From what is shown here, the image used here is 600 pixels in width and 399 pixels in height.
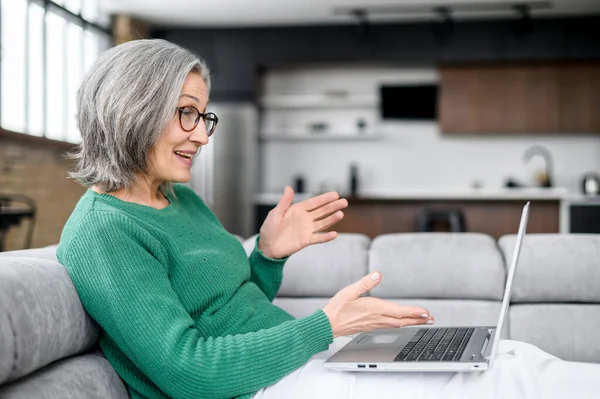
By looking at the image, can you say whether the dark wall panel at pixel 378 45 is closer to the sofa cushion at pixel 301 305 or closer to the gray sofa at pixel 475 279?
the gray sofa at pixel 475 279

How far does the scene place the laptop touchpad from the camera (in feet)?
4.51

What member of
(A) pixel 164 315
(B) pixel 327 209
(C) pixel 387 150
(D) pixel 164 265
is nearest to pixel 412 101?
(C) pixel 387 150

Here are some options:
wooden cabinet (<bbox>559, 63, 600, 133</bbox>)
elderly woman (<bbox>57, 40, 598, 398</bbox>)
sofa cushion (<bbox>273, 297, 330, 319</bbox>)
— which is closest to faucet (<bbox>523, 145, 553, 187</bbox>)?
wooden cabinet (<bbox>559, 63, 600, 133</bbox>)

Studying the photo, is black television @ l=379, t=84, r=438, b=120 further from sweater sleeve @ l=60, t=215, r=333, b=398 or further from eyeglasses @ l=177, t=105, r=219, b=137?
sweater sleeve @ l=60, t=215, r=333, b=398

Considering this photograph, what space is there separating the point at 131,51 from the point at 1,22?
4.44 m

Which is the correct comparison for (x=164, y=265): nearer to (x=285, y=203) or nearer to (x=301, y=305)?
(x=285, y=203)

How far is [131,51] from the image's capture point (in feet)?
4.32

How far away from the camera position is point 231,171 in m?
7.55

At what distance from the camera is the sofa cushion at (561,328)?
6.47 ft

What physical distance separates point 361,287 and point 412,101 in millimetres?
6538

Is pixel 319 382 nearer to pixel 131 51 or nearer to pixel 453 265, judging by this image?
pixel 131 51

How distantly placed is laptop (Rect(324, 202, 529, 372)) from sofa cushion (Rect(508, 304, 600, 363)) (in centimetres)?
58

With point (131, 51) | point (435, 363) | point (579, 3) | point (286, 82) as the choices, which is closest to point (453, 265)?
point (435, 363)

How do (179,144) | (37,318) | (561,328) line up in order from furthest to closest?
(561,328) → (179,144) → (37,318)
